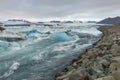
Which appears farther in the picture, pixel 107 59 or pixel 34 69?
pixel 34 69

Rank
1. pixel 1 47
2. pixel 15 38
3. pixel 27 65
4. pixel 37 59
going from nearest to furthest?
pixel 27 65
pixel 37 59
pixel 1 47
pixel 15 38

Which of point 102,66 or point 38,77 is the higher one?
point 102,66

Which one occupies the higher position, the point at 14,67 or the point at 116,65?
the point at 116,65

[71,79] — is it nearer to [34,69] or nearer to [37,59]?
[34,69]

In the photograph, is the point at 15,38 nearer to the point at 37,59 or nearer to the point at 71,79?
the point at 37,59

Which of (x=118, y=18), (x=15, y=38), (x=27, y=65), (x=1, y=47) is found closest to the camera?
(x=27, y=65)

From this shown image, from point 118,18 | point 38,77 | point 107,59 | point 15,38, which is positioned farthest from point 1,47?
point 118,18

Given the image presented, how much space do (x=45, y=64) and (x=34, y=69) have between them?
4.24 feet

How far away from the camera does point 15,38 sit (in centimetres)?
3130

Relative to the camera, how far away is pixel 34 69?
12320 millimetres

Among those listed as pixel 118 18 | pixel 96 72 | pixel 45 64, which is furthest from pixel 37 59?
pixel 118 18

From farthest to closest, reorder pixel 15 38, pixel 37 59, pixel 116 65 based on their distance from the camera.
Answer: pixel 15 38
pixel 37 59
pixel 116 65

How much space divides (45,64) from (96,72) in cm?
571

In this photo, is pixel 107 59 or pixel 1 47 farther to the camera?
pixel 1 47
